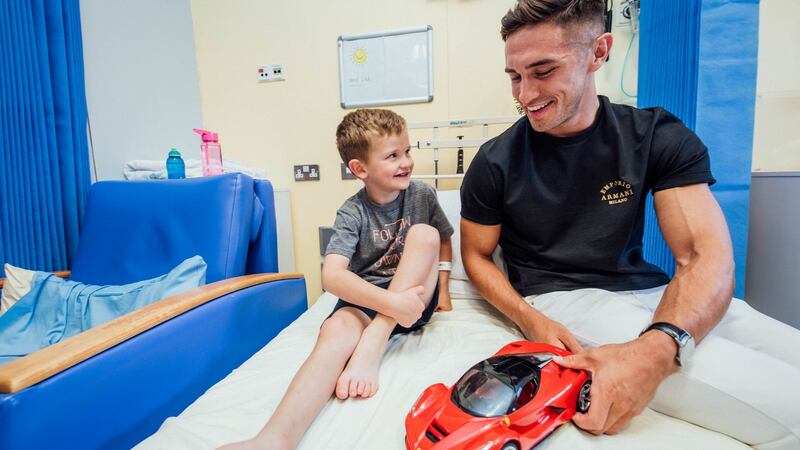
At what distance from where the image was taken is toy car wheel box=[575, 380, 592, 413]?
24.4 inches

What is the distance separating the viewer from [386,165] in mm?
1061

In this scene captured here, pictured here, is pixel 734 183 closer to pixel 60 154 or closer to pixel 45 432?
pixel 45 432

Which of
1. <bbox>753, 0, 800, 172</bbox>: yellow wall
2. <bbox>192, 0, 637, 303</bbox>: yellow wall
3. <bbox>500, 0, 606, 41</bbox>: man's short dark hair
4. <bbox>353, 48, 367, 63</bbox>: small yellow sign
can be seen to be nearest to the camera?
<bbox>500, 0, 606, 41</bbox>: man's short dark hair

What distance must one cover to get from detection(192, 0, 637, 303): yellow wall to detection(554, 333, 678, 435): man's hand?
1411mm

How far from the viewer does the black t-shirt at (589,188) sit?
0.91 m

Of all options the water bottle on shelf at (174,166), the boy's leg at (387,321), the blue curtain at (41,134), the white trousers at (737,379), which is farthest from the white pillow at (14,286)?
the white trousers at (737,379)

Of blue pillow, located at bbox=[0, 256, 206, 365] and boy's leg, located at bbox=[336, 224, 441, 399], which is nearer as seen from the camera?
boy's leg, located at bbox=[336, 224, 441, 399]

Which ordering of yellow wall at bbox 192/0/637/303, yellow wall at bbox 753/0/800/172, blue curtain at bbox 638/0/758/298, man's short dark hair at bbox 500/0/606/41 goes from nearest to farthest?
man's short dark hair at bbox 500/0/606/41
blue curtain at bbox 638/0/758/298
yellow wall at bbox 753/0/800/172
yellow wall at bbox 192/0/637/303

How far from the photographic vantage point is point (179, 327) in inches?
30.6

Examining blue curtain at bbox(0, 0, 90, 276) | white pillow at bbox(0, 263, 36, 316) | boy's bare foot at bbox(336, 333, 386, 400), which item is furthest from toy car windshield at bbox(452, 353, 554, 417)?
blue curtain at bbox(0, 0, 90, 276)

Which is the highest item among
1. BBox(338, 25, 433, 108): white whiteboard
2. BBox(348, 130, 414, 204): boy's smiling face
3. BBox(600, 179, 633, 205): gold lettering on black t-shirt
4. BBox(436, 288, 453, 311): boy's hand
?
BBox(338, 25, 433, 108): white whiteboard

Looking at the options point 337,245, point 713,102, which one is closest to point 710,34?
point 713,102

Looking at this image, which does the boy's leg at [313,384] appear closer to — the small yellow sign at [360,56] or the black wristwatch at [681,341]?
the black wristwatch at [681,341]

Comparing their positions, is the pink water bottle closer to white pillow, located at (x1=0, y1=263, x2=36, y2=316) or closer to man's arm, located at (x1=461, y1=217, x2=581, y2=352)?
white pillow, located at (x1=0, y1=263, x2=36, y2=316)
